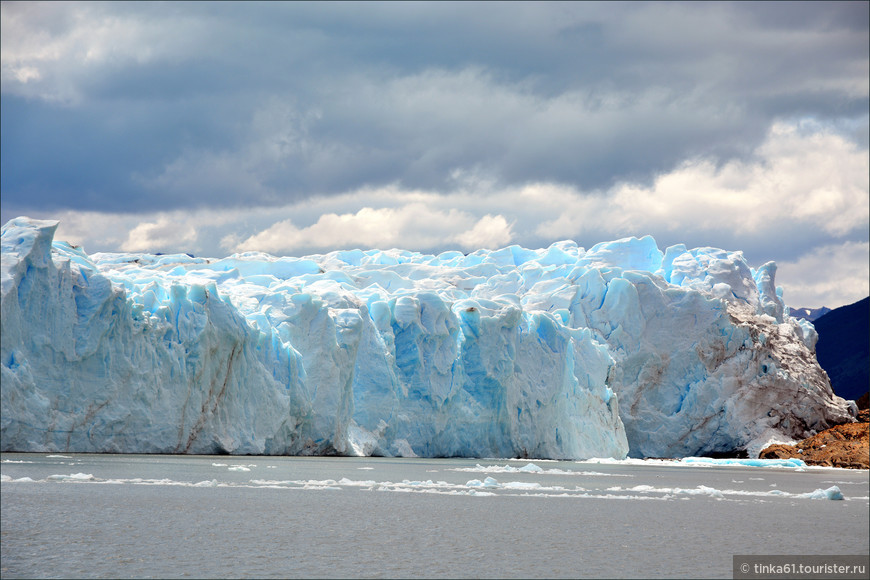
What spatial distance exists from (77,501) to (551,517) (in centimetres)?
923

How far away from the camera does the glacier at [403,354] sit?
28969mm

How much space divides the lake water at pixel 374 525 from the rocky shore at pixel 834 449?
2225 centimetres

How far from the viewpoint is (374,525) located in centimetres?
1625

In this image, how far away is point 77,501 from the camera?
17.0 metres

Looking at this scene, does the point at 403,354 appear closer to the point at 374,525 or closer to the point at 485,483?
the point at 485,483

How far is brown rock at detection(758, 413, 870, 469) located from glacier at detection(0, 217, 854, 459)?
2909mm

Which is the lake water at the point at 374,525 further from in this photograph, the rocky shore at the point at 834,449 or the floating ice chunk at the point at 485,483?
the rocky shore at the point at 834,449

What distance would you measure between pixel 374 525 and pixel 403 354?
2485cm

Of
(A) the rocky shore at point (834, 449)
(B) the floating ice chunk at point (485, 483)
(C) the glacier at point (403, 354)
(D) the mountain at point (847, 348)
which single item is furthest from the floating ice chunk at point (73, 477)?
(D) the mountain at point (847, 348)

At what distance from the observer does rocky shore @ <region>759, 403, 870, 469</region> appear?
154 ft

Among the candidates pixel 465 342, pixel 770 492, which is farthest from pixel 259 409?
pixel 770 492

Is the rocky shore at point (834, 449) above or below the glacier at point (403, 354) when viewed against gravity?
below

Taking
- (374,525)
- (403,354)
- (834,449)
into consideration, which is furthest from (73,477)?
(834,449)

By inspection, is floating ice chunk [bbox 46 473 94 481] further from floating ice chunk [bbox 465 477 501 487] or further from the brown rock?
the brown rock
